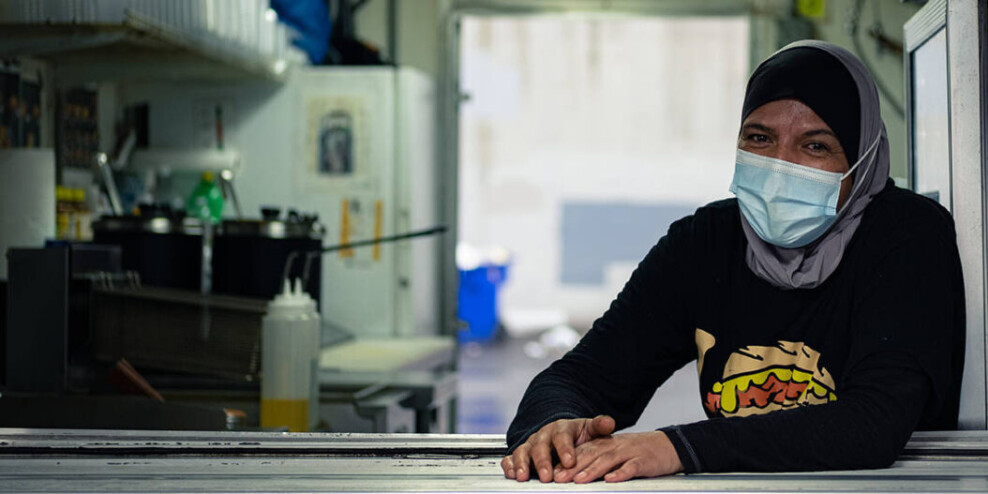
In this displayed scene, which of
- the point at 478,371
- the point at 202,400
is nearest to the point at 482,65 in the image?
the point at 478,371

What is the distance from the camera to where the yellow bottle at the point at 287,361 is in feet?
7.10

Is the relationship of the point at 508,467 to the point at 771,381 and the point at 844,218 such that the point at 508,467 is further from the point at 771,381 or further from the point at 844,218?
the point at 844,218

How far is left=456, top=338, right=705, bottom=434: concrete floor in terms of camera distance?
19.4 ft

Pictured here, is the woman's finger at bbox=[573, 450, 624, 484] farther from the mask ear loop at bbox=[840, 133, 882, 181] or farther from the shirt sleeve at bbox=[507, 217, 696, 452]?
the mask ear loop at bbox=[840, 133, 882, 181]

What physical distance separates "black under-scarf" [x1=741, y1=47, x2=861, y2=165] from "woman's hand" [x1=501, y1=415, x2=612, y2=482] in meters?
0.53

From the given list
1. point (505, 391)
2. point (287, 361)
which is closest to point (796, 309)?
point (287, 361)

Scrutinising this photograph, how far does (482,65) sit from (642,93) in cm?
154

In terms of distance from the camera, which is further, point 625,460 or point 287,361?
point 287,361

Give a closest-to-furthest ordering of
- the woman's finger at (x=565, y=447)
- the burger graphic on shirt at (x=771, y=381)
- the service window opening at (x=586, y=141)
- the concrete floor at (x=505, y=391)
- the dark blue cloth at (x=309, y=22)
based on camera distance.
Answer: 1. the woman's finger at (x=565, y=447)
2. the burger graphic on shirt at (x=771, y=381)
3. the dark blue cloth at (x=309, y=22)
4. the concrete floor at (x=505, y=391)
5. the service window opening at (x=586, y=141)

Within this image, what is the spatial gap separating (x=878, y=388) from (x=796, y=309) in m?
0.21

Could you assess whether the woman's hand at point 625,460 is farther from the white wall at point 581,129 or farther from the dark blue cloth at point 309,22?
the white wall at point 581,129

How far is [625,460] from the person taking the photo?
3.74 ft

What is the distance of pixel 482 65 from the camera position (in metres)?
10.7

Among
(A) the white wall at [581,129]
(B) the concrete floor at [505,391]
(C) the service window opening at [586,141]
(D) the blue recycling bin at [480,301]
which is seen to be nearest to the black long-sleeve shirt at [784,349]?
(B) the concrete floor at [505,391]
